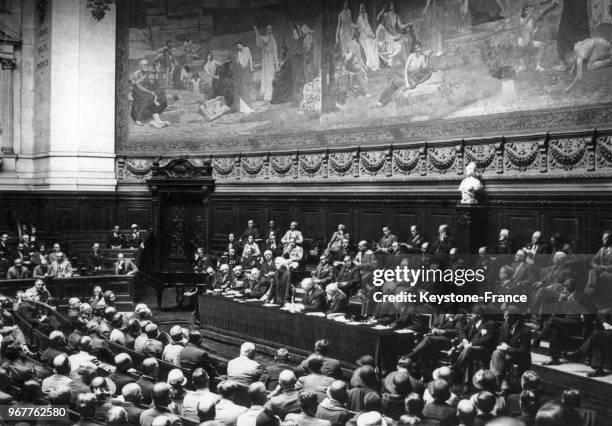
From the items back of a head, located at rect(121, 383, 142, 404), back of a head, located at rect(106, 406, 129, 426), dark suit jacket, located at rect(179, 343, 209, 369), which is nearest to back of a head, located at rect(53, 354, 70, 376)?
back of a head, located at rect(121, 383, 142, 404)

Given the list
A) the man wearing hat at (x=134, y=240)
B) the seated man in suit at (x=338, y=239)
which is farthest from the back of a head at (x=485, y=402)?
the man wearing hat at (x=134, y=240)

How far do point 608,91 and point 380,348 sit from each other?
6.85 m

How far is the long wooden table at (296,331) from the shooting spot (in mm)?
9359

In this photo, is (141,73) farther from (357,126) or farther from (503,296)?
(503,296)

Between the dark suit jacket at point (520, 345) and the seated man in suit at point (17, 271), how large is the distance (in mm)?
10431

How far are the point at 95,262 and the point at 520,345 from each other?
11.5 m

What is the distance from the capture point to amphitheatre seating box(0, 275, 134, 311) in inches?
541

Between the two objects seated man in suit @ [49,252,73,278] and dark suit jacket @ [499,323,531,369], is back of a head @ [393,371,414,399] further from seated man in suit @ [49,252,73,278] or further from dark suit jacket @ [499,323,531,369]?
seated man in suit @ [49,252,73,278]

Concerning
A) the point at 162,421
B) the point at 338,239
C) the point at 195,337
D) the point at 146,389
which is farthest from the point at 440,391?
the point at 338,239

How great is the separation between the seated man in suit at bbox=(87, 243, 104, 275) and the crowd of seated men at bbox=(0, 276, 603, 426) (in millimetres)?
6960

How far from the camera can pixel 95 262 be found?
16812 mm

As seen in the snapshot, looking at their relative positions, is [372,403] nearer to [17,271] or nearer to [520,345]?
[520,345]

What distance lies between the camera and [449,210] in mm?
14898

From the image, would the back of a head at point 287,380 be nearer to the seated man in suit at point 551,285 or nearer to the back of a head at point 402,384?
the back of a head at point 402,384
